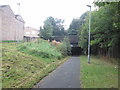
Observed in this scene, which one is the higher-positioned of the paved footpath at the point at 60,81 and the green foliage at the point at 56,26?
the green foliage at the point at 56,26

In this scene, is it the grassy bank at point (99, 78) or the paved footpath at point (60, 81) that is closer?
the grassy bank at point (99, 78)

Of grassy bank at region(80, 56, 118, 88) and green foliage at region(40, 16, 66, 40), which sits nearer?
grassy bank at region(80, 56, 118, 88)

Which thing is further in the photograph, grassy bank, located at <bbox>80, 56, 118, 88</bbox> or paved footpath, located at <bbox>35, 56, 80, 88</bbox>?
paved footpath, located at <bbox>35, 56, 80, 88</bbox>

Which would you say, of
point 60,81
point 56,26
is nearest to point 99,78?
point 60,81

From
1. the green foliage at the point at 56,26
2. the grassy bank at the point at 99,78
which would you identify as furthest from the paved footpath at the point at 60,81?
the green foliage at the point at 56,26

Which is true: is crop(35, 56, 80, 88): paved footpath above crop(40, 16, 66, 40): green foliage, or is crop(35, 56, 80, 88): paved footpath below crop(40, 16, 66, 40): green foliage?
below

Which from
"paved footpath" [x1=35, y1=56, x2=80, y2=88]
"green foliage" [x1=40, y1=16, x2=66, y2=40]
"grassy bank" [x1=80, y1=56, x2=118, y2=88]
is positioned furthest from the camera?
"green foliage" [x1=40, y1=16, x2=66, y2=40]

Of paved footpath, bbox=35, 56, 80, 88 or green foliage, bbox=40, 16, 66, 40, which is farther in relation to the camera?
green foliage, bbox=40, 16, 66, 40

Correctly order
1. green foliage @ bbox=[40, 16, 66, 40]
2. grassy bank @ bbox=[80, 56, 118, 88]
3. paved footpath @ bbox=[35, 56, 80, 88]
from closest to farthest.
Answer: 1. grassy bank @ bbox=[80, 56, 118, 88]
2. paved footpath @ bbox=[35, 56, 80, 88]
3. green foliage @ bbox=[40, 16, 66, 40]

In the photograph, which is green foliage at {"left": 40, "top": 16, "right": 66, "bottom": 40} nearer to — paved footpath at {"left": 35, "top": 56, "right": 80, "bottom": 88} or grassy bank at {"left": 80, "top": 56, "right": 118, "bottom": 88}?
grassy bank at {"left": 80, "top": 56, "right": 118, "bottom": 88}

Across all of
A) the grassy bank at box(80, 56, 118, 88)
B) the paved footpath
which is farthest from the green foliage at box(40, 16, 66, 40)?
the paved footpath

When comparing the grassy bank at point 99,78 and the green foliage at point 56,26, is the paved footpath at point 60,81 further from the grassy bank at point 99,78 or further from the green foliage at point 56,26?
the green foliage at point 56,26

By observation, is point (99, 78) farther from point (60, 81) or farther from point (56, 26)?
point (56, 26)

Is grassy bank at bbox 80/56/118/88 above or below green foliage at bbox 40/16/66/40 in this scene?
below
